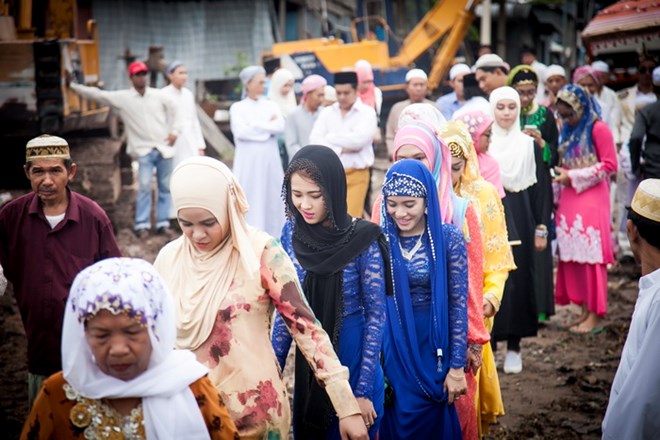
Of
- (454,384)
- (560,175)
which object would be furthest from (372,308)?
(560,175)

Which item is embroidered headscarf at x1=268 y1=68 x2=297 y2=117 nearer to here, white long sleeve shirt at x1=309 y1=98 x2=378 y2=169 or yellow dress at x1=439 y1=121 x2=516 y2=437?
white long sleeve shirt at x1=309 y1=98 x2=378 y2=169

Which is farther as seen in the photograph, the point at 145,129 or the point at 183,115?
the point at 183,115

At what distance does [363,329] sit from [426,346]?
355 mm

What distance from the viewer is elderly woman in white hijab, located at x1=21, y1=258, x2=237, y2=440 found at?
2.38 metres

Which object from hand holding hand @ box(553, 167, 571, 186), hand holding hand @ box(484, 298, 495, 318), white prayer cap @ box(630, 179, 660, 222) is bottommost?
hand holding hand @ box(484, 298, 495, 318)

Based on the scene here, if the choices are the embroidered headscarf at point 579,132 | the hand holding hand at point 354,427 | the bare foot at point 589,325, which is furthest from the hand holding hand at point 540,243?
the hand holding hand at point 354,427

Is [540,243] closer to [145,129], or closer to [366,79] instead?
[366,79]

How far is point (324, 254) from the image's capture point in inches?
144

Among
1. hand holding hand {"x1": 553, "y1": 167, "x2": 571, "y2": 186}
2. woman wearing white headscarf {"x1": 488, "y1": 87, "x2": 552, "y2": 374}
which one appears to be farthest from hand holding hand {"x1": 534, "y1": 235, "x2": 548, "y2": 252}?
hand holding hand {"x1": 553, "y1": 167, "x2": 571, "y2": 186}

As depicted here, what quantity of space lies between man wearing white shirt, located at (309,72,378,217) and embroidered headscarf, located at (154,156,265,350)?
535cm

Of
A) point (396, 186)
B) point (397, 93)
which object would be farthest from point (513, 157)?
point (397, 93)

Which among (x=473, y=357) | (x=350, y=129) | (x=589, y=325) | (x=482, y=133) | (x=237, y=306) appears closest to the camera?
(x=237, y=306)

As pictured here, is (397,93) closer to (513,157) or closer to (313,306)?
(513,157)

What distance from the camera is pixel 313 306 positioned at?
3668 millimetres
